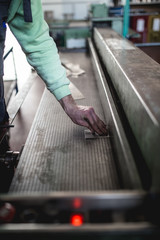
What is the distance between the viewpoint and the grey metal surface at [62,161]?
2.26ft

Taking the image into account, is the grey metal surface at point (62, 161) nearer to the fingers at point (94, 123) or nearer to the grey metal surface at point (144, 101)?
the fingers at point (94, 123)

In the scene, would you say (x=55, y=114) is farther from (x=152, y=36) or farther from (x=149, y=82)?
(x=152, y=36)

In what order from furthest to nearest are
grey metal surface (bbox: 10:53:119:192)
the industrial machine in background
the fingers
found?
the fingers, grey metal surface (bbox: 10:53:119:192), the industrial machine in background

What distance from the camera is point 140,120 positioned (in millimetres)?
649

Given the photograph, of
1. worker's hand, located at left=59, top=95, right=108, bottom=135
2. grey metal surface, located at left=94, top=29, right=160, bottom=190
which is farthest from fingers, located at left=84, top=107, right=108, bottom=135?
grey metal surface, located at left=94, top=29, right=160, bottom=190

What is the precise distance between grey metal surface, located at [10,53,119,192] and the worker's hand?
5 cm

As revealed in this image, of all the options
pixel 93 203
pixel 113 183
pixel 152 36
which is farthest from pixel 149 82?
pixel 152 36

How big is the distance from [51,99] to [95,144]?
59 cm

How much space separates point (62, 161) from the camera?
805 millimetres

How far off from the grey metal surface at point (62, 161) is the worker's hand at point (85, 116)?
0.05 metres

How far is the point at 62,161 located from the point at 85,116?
211mm

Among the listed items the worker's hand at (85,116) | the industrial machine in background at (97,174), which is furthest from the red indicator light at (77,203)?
the worker's hand at (85,116)

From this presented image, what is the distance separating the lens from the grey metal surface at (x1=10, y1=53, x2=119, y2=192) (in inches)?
27.1

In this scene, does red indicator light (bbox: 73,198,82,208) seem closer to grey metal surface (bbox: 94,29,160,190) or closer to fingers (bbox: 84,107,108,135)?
grey metal surface (bbox: 94,29,160,190)
